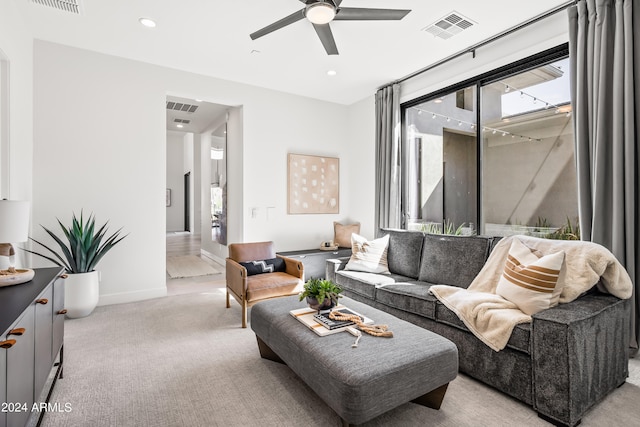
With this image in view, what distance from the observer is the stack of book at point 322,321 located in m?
1.96

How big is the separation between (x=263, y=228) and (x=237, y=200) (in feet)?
1.98

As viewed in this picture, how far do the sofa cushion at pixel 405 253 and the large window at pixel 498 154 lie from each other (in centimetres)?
85

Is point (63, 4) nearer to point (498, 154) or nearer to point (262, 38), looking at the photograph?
point (262, 38)

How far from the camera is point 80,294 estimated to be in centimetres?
326

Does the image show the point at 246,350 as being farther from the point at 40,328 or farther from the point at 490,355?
the point at 490,355

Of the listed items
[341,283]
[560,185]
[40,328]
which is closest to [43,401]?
[40,328]

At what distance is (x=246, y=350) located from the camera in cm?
262

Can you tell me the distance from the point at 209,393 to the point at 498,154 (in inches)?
147

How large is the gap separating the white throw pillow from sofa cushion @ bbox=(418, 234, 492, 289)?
47 cm

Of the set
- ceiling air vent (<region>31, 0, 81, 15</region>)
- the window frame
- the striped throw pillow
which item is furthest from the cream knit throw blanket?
ceiling air vent (<region>31, 0, 81, 15</region>)

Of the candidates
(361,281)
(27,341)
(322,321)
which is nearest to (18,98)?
(27,341)

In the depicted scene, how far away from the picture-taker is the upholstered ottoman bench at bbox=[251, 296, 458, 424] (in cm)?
148

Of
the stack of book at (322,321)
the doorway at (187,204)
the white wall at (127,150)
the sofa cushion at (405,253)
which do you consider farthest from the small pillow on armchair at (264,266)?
the doorway at (187,204)

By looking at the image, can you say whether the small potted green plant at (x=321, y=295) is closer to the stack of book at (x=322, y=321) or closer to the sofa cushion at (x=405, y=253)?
the stack of book at (x=322, y=321)
